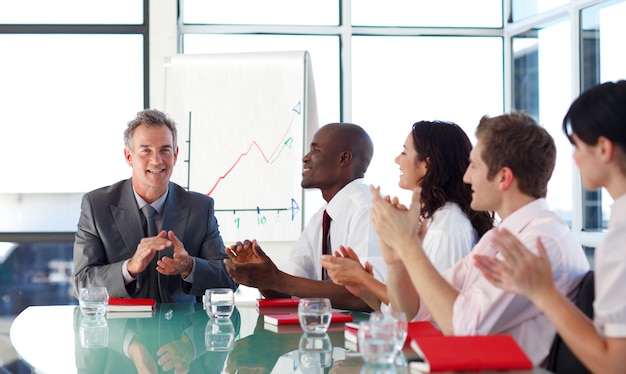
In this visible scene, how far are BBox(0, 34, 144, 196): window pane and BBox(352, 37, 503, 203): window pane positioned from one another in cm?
177

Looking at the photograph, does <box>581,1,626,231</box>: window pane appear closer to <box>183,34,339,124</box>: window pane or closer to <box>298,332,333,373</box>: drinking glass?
<box>183,34,339,124</box>: window pane

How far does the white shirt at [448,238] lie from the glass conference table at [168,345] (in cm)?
34

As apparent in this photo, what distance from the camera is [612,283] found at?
1712mm

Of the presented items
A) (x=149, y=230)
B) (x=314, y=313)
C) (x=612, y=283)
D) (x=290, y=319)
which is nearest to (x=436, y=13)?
(x=149, y=230)

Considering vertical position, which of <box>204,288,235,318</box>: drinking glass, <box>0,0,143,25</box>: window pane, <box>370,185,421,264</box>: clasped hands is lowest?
<box>204,288,235,318</box>: drinking glass

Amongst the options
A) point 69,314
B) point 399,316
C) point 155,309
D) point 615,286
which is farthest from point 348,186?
point 615,286

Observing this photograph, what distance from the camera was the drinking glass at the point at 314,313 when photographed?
2.18 meters

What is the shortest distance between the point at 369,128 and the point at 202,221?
2824 millimetres

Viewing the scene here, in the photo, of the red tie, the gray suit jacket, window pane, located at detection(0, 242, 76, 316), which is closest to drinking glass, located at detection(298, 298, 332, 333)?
the gray suit jacket

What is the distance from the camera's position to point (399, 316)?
1919 millimetres

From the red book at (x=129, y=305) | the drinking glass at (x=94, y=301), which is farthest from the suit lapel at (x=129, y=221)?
the drinking glass at (x=94, y=301)

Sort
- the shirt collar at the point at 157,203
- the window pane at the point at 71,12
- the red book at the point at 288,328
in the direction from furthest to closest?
the window pane at the point at 71,12 → the shirt collar at the point at 157,203 → the red book at the point at 288,328

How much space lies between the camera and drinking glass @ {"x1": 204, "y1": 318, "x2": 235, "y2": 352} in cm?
221

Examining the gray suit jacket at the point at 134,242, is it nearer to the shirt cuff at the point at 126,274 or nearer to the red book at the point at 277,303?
the shirt cuff at the point at 126,274
